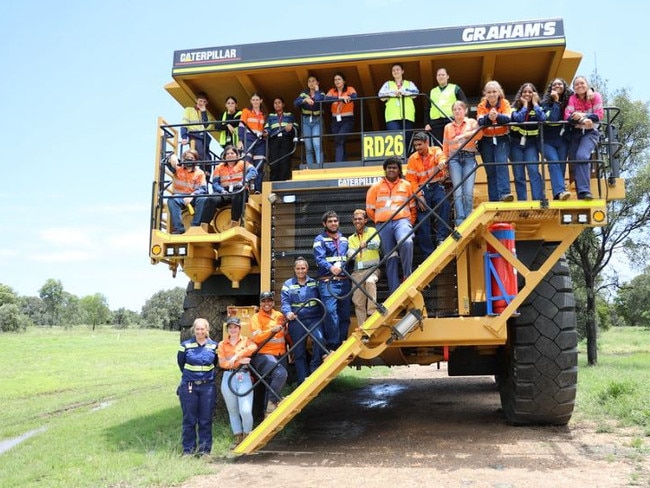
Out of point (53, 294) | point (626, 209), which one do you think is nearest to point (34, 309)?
point (53, 294)

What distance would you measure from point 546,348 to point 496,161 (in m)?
2.06

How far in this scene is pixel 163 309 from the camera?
98.8m

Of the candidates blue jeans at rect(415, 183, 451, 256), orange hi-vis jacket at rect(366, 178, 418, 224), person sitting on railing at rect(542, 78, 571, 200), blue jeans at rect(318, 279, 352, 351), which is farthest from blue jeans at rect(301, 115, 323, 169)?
person sitting on railing at rect(542, 78, 571, 200)

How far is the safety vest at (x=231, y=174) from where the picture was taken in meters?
7.18

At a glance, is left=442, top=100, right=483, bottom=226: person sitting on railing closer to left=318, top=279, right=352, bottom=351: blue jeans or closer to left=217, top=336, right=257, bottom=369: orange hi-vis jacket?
left=318, top=279, right=352, bottom=351: blue jeans

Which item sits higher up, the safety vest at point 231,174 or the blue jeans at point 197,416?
the safety vest at point 231,174

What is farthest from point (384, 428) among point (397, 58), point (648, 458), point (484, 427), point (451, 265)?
point (397, 58)

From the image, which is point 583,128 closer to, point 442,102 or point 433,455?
A: point 442,102

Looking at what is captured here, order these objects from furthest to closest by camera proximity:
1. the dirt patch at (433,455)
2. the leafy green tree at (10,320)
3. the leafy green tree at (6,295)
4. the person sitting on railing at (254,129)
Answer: the leafy green tree at (6,295) < the leafy green tree at (10,320) < the person sitting on railing at (254,129) < the dirt patch at (433,455)

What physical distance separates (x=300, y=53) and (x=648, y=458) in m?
5.69

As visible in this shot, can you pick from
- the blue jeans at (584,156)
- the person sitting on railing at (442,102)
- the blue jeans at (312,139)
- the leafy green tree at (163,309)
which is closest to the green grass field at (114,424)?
the blue jeans at (584,156)

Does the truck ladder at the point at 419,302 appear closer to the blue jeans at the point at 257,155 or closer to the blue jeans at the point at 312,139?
the blue jeans at the point at 312,139

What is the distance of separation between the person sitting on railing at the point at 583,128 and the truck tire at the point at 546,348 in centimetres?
98

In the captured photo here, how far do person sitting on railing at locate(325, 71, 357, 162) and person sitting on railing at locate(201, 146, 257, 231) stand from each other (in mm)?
1207
